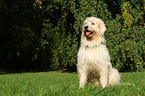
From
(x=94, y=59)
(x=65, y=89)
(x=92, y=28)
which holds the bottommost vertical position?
(x=65, y=89)

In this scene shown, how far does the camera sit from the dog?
4.26 m

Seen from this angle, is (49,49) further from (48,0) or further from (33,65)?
(48,0)

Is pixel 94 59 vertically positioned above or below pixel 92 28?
below

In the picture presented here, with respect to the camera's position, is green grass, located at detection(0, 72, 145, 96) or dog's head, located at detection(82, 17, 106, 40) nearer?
green grass, located at detection(0, 72, 145, 96)

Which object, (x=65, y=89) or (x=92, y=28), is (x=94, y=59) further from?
(x=65, y=89)

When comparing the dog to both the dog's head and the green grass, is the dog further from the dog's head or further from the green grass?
the green grass

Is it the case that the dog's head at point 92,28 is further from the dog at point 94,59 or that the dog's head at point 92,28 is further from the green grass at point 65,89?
the green grass at point 65,89

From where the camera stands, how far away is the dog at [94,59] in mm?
4258

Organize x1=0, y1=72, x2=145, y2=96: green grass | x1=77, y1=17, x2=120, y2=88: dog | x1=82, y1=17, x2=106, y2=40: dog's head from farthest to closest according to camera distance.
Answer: x1=82, y1=17, x2=106, y2=40: dog's head
x1=77, y1=17, x2=120, y2=88: dog
x1=0, y1=72, x2=145, y2=96: green grass

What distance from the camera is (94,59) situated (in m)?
4.21

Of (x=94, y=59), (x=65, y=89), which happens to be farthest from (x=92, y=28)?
(x=65, y=89)

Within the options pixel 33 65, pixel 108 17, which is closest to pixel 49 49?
pixel 33 65

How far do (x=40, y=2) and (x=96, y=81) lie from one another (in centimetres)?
1589

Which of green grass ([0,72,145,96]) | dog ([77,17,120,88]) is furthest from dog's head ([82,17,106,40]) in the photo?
green grass ([0,72,145,96])
